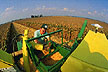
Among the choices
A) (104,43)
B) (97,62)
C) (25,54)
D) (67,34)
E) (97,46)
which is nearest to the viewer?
(97,62)

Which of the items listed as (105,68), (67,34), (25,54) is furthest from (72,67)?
(67,34)

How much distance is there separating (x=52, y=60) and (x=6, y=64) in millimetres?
1929

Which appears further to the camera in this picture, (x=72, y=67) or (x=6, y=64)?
(x=6, y=64)

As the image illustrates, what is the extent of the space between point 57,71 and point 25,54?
1.15m

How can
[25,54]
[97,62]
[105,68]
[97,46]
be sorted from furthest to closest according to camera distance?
[25,54]
[97,46]
[97,62]
[105,68]

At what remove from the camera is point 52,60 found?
160 inches

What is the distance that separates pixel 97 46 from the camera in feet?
6.52

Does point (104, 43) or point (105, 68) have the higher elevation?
point (104, 43)

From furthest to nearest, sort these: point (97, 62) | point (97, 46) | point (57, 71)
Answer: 1. point (57, 71)
2. point (97, 46)
3. point (97, 62)

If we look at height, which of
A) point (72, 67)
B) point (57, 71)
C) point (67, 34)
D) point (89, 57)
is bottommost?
point (67, 34)

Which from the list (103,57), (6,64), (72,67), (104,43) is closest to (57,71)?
(72,67)

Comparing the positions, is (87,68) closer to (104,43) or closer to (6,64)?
(104,43)

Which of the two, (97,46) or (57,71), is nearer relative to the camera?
(97,46)

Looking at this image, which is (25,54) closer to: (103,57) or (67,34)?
(103,57)
